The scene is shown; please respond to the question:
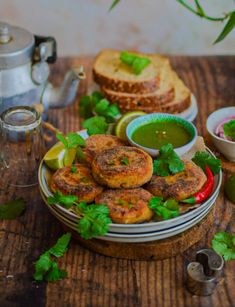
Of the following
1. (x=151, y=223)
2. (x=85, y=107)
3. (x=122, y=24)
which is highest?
(x=151, y=223)

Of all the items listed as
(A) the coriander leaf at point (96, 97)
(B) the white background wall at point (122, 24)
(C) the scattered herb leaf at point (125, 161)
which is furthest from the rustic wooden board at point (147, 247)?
(B) the white background wall at point (122, 24)

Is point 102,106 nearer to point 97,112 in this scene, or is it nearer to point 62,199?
point 97,112

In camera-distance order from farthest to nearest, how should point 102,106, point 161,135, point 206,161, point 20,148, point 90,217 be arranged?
point 102,106 < point 20,148 < point 161,135 < point 206,161 < point 90,217

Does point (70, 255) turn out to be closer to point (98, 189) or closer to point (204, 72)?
point (98, 189)

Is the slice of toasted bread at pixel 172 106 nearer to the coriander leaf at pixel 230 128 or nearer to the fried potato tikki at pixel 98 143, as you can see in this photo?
the coriander leaf at pixel 230 128

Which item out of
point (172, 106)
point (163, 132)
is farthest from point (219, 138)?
point (172, 106)

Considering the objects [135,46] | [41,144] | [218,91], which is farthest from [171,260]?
[135,46]
